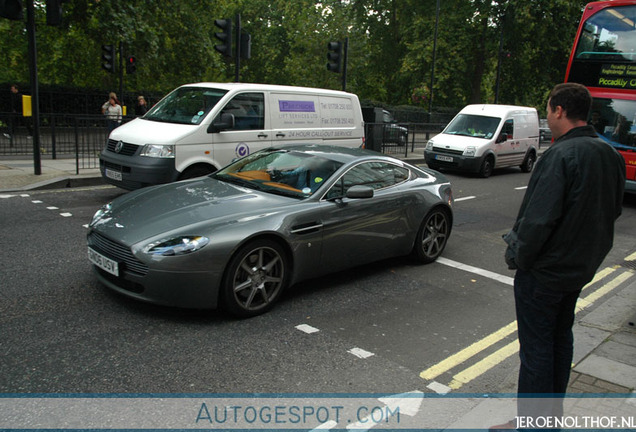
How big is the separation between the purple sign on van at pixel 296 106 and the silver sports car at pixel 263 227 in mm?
3877

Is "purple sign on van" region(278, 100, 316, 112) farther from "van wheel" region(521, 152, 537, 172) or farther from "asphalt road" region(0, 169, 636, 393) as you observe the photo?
"van wheel" region(521, 152, 537, 172)

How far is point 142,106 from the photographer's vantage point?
17.5m

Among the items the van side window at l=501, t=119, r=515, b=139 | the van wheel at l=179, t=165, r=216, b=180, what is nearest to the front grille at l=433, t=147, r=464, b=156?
the van side window at l=501, t=119, r=515, b=139

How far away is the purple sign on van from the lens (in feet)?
33.1

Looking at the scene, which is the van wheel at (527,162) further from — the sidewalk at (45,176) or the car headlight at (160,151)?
the sidewalk at (45,176)

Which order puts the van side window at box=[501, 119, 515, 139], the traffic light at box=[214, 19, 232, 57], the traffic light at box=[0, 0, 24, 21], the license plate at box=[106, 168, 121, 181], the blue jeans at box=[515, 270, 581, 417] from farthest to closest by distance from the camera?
the van side window at box=[501, 119, 515, 139], the traffic light at box=[214, 19, 232, 57], the traffic light at box=[0, 0, 24, 21], the license plate at box=[106, 168, 121, 181], the blue jeans at box=[515, 270, 581, 417]

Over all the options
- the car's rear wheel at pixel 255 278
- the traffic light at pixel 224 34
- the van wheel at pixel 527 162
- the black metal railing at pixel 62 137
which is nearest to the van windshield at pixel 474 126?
the van wheel at pixel 527 162

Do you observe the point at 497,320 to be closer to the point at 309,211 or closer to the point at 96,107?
the point at 309,211

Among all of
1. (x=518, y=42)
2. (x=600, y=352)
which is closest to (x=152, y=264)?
(x=600, y=352)

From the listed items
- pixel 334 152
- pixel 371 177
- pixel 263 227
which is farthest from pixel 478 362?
pixel 334 152

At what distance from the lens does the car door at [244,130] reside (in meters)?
9.33

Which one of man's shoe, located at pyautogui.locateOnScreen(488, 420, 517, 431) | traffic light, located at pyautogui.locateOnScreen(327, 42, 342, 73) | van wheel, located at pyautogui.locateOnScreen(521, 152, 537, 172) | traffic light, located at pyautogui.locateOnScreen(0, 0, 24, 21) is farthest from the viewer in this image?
van wheel, located at pyautogui.locateOnScreen(521, 152, 537, 172)

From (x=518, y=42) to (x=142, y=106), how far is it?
81.3 ft

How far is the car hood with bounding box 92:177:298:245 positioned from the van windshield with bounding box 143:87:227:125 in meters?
3.85
